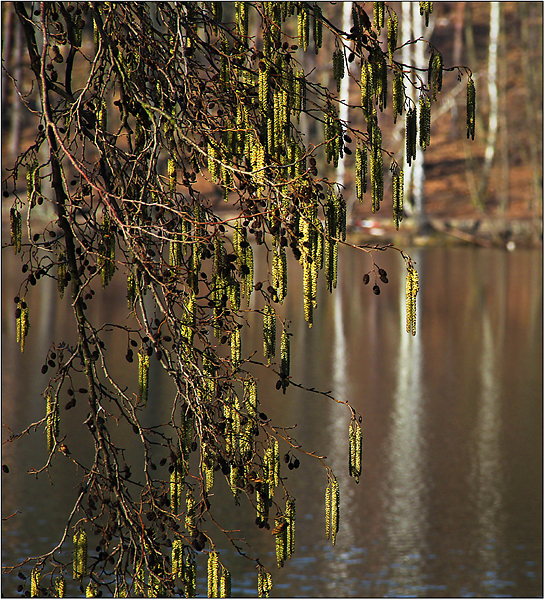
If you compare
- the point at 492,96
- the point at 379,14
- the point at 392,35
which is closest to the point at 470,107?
the point at 392,35

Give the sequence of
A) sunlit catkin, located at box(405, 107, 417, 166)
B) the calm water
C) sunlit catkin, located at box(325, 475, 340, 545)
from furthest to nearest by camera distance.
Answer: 1. the calm water
2. sunlit catkin, located at box(405, 107, 417, 166)
3. sunlit catkin, located at box(325, 475, 340, 545)

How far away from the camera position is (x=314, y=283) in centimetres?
342

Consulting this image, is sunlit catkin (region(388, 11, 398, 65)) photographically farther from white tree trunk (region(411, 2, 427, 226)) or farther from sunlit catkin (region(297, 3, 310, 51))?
white tree trunk (region(411, 2, 427, 226))

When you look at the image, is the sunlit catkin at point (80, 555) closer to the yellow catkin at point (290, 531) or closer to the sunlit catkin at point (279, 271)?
the yellow catkin at point (290, 531)

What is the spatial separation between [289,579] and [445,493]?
3070 mm

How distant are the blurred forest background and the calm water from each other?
1016 centimetres

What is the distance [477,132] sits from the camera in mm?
42344

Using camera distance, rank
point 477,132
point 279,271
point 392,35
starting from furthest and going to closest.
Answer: point 477,132 < point 392,35 < point 279,271

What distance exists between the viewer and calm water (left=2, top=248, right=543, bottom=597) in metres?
10.2

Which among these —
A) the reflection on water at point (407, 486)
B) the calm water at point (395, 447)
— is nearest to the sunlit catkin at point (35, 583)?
the calm water at point (395, 447)

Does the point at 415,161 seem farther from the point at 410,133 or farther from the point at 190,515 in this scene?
the point at 190,515

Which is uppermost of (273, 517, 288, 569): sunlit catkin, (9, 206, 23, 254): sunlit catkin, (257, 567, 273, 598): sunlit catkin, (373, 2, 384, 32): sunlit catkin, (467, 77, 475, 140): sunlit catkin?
(373, 2, 384, 32): sunlit catkin

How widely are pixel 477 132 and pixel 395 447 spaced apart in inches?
1217

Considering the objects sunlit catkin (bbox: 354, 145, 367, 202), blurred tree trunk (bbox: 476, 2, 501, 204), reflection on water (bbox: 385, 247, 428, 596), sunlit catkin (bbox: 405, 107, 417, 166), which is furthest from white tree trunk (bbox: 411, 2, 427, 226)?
sunlit catkin (bbox: 354, 145, 367, 202)
